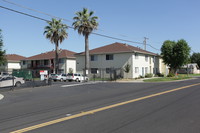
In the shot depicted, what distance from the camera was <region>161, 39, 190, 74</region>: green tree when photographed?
4638 centimetres

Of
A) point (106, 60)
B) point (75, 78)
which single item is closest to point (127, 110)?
point (75, 78)

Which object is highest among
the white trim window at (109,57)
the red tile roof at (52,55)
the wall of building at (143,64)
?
the red tile roof at (52,55)

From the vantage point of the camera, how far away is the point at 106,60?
137 feet

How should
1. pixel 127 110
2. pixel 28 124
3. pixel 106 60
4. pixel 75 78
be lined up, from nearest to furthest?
pixel 28 124 < pixel 127 110 < pixel 75 78 < pixel 106 60

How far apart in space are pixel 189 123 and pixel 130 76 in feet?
106

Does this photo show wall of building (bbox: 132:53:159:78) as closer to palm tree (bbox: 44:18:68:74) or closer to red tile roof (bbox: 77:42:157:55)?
red tile roof (bbox: 77:42:157:55)

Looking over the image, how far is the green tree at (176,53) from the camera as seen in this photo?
46.4 meters

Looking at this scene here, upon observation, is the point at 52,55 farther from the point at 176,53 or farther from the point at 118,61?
the point at 176,53

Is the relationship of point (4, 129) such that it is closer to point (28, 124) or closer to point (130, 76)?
point (28, 124)

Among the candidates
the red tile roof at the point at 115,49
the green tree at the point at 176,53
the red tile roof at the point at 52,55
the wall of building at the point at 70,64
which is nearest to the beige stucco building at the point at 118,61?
the red tile roof at the point at 115,49

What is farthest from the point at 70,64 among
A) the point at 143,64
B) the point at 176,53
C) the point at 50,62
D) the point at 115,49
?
the point at 176,53

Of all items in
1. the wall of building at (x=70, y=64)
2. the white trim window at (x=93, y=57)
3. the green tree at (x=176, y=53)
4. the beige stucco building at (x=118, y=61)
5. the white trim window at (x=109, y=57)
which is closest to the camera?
the beige stucco building at (x=118, y=61)

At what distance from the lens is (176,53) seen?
153 ft

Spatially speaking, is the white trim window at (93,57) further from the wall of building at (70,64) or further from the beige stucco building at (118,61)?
the wall of building at (70,64)
